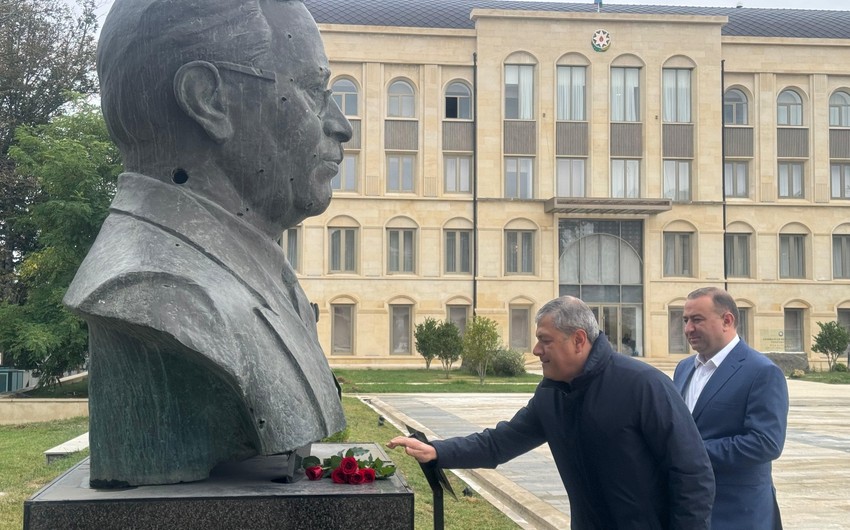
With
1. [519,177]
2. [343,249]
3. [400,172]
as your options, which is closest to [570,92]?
[519,177]

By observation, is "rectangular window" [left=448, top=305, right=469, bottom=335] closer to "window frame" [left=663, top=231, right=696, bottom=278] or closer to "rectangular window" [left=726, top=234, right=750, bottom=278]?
"window frame" [left=663, top=231, right=696, bottom=278]

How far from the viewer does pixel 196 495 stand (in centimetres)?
338

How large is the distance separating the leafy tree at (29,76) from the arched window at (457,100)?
14.2 m

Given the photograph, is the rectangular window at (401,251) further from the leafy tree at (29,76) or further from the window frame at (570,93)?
the leafy tree at (29,76)

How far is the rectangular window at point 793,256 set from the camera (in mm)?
38062

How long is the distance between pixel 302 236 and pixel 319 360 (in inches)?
1263

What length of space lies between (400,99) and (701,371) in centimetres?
3269

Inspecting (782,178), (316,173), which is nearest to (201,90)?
(316,173)

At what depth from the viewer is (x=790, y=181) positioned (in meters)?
38.1

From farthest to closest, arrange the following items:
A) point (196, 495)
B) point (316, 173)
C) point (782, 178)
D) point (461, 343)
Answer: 1. point (782, 178)
2. point (461, 343)
3. point (316, 173)
4. point (196, 495)

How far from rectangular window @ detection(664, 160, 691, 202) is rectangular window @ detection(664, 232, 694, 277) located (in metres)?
1.60

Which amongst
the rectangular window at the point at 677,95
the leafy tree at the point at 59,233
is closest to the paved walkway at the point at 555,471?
the leafy tree at the point at 59,233

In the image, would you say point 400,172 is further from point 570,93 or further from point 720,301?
point 720,301

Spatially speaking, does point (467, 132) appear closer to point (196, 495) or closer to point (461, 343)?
point (461, 343)
